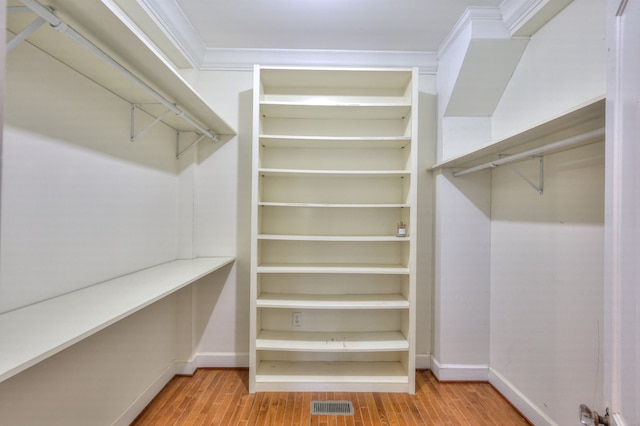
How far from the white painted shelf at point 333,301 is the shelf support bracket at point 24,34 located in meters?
1.79

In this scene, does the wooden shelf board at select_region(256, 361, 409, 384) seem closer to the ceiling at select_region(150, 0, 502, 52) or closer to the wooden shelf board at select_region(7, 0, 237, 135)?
the wooden shelf board at select_region(7, 0, 237, 135)

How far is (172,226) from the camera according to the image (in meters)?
2.35

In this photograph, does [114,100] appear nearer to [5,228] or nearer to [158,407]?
[5,228]

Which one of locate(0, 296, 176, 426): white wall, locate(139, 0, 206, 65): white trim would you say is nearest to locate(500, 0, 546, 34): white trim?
locate(139, 0, 206, 65): white trim

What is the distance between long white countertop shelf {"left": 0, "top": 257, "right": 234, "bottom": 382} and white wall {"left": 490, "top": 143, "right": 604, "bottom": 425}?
205 cm

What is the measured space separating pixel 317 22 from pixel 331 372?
2.52 m

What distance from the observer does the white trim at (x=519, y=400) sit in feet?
5.95

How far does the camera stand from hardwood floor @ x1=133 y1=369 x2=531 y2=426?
192 cm

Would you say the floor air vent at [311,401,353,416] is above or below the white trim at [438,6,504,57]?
below

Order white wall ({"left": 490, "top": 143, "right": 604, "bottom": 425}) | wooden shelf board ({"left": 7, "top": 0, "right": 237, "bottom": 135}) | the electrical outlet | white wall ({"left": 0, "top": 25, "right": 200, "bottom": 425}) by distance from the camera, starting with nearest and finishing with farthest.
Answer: wooden shelf board ({"left": 7, "top": 0, "right": 237, "bottom": 135}), white wall ({"left": 0, "top": 25, "right": 200, "bottom": 425}), white wall ({"left": 490, "top": 143, "right": 604, "bottom": 425}), the electrical outlet

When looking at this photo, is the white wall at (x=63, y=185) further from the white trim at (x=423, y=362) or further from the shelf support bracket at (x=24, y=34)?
the white trim at (x=423, y=362)

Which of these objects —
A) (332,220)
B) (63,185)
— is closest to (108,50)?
(63,185)

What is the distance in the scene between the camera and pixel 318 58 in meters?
2.50

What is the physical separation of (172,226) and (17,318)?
1.30m
